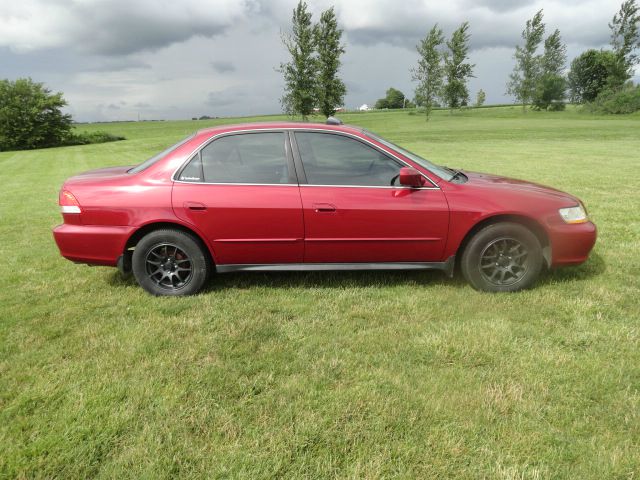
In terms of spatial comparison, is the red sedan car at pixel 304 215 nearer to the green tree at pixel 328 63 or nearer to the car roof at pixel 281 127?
the car roof at pixel 281 127

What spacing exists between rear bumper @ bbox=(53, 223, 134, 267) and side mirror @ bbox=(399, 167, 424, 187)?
2.43 meters

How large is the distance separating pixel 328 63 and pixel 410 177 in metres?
39.5

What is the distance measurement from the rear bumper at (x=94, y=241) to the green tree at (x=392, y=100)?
5037 inches

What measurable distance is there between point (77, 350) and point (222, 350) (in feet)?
3.42

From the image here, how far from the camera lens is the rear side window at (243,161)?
386cm

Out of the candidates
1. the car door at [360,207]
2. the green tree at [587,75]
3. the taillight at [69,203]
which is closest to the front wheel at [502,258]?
the car door at [360,207]

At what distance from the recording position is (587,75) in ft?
238

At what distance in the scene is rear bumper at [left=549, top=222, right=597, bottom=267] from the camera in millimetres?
3889

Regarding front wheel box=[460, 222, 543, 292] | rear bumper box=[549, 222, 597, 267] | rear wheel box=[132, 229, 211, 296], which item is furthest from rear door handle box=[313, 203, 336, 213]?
rear bumper box=[549, 222, 597, 267]

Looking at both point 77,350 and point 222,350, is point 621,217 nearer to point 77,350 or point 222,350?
point 222,350

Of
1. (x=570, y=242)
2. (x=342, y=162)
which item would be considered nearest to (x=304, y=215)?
(x=342, y=162)

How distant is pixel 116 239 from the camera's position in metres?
3.87

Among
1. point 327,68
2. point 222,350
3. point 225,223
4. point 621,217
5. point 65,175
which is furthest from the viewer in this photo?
point 327,68

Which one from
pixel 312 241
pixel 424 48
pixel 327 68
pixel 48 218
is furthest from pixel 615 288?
pixel 424 48
